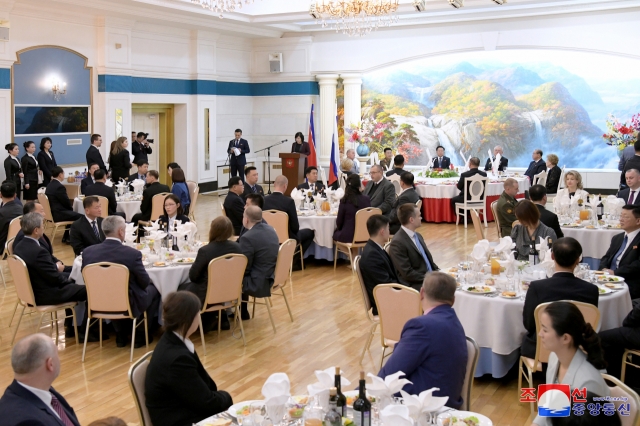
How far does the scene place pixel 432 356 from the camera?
145 inches

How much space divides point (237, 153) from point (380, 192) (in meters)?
8.01

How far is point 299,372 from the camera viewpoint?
6062 mm

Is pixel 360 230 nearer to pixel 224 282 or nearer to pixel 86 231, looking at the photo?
pixel 224 282

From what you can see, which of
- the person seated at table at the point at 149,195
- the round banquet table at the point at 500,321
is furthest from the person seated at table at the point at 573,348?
the person seated at table at the point at 149,195

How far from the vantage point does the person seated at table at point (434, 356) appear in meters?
3.68

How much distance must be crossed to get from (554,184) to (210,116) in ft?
29.6

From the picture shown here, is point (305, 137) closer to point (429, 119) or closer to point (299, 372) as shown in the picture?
point (429, 119)

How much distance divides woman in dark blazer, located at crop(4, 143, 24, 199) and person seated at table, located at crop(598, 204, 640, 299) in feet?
32.6

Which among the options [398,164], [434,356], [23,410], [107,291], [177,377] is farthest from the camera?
[398,164]

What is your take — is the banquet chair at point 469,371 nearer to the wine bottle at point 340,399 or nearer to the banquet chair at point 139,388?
the wine bottle at point 340,399

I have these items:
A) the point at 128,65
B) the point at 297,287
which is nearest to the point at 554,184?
the point at 297,287

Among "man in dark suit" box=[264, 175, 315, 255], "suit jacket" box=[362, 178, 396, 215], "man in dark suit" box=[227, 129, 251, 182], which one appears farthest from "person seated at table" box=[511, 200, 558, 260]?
"man in dark suit" box=[227, 129, 251, 182]

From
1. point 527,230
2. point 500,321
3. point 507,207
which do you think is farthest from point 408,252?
point 507,207

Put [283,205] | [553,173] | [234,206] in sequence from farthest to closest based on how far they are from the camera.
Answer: [553,173] → [234,206] → [283,205]
